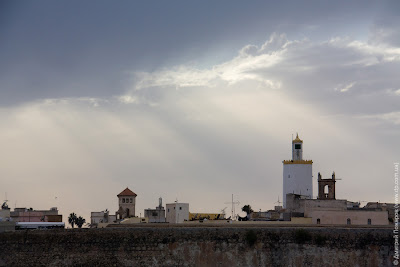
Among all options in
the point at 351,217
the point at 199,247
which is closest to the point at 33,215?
the point at 199,247

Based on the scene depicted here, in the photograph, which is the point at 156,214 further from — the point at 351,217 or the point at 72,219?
the point at 72,219

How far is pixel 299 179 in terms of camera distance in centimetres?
7388

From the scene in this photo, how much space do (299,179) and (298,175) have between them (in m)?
0.38

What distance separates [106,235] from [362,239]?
1748 centimetres

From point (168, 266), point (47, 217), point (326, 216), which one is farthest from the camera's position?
point (47, 217)

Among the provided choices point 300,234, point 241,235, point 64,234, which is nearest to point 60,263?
point 64,234

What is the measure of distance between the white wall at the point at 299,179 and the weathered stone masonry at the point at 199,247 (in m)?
18.6

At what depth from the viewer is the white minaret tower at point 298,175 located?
2904 inches

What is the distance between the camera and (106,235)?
5447 cm

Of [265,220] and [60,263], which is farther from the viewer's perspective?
[265,220]

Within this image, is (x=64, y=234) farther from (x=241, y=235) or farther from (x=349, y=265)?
(x=349, y=265)

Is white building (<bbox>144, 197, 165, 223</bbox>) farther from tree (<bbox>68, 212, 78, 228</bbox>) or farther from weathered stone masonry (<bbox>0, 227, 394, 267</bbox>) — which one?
tree (<bbox>68, 212, 78, 228</bbox>)

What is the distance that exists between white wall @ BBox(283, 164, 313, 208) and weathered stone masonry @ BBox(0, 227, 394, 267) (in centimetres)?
1864

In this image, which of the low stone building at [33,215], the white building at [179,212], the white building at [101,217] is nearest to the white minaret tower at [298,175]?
the white building at [179,212]
